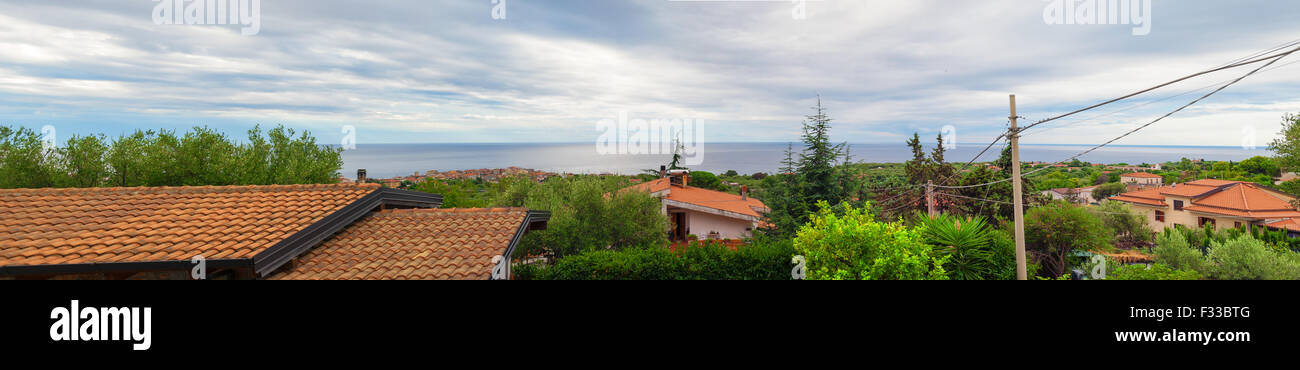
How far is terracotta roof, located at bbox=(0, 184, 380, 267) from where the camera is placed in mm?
6590

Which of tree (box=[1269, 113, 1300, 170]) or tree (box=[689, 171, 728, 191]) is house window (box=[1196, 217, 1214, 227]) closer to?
tree (box=[1269, 113, 1300, 170])

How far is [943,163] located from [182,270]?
43354mm

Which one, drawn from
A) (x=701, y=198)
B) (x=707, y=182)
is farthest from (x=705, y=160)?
(x=701, y=198)

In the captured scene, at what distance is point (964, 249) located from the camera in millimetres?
10984

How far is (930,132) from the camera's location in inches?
1468

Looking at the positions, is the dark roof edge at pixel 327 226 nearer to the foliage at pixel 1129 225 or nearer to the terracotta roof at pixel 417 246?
the terracotta roof at pixel 417 246

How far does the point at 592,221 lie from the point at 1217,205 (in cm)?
3517

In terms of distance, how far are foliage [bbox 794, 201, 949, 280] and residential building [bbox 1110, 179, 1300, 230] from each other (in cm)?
3054

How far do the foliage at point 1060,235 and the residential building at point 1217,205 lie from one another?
1725 centimetres

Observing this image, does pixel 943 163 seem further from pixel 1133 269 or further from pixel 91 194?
pixel 91 194

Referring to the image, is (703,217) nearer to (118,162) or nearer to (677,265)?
(677,265)

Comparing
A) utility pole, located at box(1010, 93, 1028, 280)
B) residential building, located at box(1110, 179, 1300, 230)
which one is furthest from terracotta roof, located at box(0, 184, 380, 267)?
residential building, located at box(1110, 179, 1300, 230)
